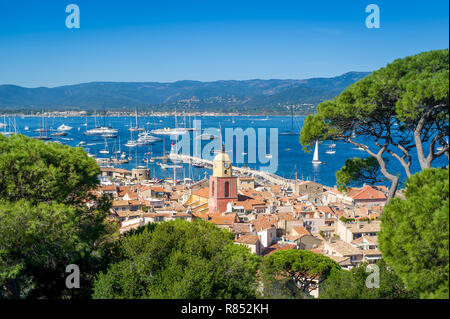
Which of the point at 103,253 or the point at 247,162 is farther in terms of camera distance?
the point at 247,162

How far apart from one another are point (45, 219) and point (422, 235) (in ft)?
22.4

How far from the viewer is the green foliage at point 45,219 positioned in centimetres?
960

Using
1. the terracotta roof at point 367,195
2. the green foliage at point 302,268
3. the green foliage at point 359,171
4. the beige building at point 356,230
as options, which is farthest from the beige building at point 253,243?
the terracotta roof at point 367,195

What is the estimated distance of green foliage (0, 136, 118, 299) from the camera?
960cm

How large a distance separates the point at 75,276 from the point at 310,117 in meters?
6.15

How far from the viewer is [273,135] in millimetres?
129375

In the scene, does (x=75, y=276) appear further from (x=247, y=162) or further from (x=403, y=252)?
(x=247, y=162)

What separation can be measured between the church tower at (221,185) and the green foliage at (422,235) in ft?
88.3

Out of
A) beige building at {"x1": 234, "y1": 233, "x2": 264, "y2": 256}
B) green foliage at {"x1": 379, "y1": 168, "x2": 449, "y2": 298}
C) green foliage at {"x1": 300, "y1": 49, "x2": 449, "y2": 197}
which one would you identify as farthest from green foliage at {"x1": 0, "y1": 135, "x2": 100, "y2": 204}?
beige building at {"x1": 234, "y1": 233, "x2": 264, "y2": 256}

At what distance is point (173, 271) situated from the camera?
1062 cm

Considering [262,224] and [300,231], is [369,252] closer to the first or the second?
[300,231]

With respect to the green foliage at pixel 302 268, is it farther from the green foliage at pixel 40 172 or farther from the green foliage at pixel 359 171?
the green foliage at pixel 40 172

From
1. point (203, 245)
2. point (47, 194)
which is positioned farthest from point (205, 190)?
point (47, 194)
